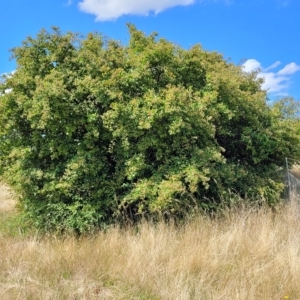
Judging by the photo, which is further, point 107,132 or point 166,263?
point 107,132

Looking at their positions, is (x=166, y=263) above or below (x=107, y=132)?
below

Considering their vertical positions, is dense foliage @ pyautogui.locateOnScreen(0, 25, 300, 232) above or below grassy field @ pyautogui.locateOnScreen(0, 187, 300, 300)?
above

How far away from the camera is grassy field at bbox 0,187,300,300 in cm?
355

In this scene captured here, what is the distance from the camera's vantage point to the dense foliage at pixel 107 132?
5.79 meters

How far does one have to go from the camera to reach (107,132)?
6160 millimetres

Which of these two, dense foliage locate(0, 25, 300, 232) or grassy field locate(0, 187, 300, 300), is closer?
grassy field locate(0, 187, 300, 300)

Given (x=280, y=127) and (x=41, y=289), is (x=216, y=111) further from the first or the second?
(x=41, y=289)

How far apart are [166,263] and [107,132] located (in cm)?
288

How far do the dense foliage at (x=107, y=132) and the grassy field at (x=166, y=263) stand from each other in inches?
26.5

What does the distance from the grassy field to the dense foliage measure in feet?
2.21

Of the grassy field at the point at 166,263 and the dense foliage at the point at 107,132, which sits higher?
the dense foliage at the point at 107,132

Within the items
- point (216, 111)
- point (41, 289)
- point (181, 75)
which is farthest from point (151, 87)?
point (41, 289)

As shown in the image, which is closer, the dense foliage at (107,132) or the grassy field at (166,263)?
the grassy field at (166,263)

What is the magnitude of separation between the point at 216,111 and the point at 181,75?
113 centimetres
